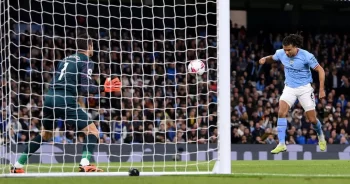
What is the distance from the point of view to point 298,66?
12812 millimetres

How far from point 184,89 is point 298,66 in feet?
34.9

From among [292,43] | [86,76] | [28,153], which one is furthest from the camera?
[292,43]

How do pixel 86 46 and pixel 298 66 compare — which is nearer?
pixel 86 46

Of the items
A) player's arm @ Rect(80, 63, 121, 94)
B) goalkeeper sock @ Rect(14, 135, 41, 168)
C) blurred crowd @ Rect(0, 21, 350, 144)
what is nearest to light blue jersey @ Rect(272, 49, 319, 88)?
player's arm @ Rect(80, 63, 121, 94)

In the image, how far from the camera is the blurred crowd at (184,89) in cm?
2039

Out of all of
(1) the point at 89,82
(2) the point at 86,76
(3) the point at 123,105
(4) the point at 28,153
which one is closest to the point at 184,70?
(3) the point at 123,105

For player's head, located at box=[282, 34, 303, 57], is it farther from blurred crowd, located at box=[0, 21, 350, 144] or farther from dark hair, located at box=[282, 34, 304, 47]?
blurred crowd, located at box=[0, 21, 350, 144]

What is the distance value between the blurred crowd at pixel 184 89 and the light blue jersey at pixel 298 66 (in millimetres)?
6282

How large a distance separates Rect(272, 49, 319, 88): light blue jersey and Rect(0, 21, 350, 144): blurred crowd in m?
6.28

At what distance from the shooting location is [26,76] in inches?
870

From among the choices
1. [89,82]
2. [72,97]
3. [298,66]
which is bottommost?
[72,97]

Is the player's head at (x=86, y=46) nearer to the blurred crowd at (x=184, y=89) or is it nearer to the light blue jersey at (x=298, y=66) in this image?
the light blue jersey at (x=298, y=66)

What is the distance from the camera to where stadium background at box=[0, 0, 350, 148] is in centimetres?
2045

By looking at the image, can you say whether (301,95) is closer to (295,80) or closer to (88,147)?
(295,80)
